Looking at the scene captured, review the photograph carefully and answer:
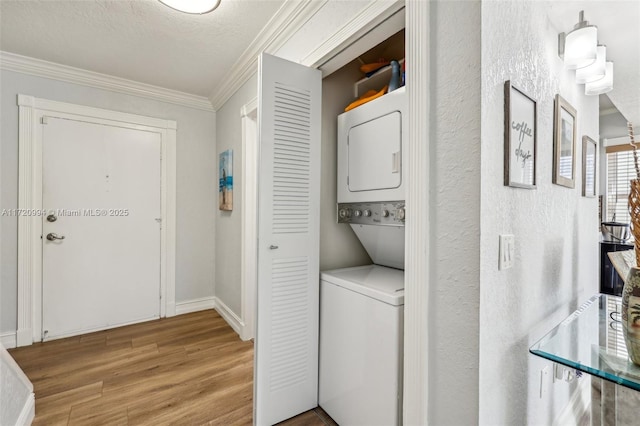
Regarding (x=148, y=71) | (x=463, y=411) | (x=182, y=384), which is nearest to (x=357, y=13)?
(x=463, y=411)

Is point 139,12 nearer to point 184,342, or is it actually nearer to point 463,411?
point 184,342

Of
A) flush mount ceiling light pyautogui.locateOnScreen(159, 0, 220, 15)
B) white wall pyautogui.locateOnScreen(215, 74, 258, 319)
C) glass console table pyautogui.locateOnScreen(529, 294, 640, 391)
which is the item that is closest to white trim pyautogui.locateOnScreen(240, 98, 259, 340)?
white wall pyautogui.locateOnScreen(215, 74, 258, 319)

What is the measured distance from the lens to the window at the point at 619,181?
2.93 meters

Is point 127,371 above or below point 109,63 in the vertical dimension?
below

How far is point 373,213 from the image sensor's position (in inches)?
67.3

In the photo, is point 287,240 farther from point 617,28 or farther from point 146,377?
point 617,28

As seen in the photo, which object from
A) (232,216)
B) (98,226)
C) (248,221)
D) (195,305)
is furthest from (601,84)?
(98,226)

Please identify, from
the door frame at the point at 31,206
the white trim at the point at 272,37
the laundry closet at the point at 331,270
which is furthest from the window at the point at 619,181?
the door frame at the point at 31,206

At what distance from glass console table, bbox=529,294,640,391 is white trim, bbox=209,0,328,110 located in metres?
1.98

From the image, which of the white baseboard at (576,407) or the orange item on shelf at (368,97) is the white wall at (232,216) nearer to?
the orange item on shelf at (368,97)

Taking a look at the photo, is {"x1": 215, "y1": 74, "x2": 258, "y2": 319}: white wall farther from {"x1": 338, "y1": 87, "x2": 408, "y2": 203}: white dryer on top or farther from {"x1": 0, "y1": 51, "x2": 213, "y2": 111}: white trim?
{"x1": 338, "y1": 87, "x2": 408, "y2": 203}: white dryer on top

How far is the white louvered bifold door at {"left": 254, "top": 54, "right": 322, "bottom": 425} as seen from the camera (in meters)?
1.62

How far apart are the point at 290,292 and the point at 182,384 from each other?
1149 mm

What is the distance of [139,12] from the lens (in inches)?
79.0
